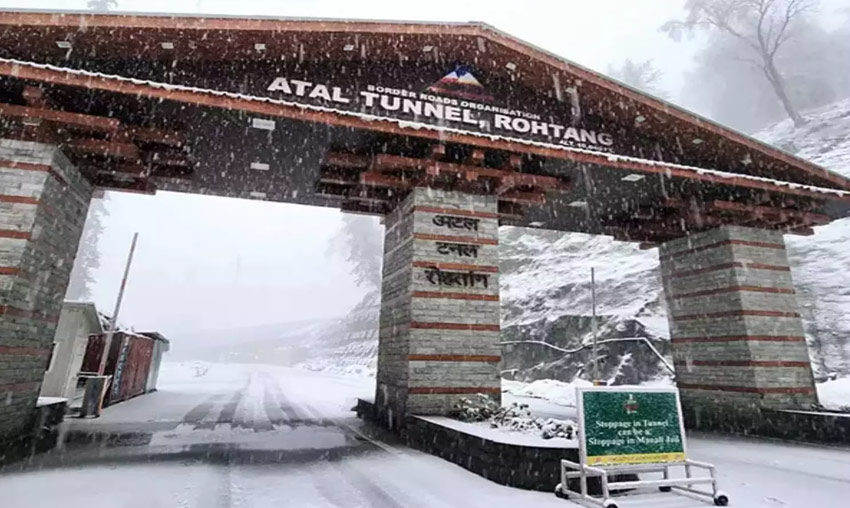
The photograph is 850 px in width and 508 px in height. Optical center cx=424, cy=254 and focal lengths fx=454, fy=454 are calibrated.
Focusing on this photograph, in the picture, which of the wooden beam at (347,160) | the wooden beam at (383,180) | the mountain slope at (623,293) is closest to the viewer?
the wooden beam at (347,160)

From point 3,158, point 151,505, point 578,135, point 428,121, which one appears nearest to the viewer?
point 151,505

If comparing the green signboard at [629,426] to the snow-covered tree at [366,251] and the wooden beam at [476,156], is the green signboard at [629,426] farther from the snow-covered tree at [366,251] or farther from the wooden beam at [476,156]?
the snow-covered tree at [366,251]

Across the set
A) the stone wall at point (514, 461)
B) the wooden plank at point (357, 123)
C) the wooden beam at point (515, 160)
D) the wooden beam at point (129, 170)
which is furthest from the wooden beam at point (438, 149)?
the wooden beam at point (129, 170)

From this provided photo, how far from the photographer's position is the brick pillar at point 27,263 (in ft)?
25.3

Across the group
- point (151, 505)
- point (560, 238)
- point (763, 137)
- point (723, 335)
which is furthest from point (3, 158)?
point (763, 137)

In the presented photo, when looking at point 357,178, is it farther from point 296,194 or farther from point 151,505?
point 151,505

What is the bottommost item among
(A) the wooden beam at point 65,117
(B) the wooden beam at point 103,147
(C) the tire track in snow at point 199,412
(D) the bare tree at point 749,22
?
(C) the tire track in snow at point 199,412

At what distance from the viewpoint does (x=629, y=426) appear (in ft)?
17.7

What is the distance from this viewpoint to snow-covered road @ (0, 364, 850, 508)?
509 cm

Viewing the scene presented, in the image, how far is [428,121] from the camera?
10297 mm

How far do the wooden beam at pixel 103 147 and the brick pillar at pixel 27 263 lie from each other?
403mm

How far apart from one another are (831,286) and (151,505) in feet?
93.7

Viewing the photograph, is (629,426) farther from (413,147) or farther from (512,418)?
(413,147)

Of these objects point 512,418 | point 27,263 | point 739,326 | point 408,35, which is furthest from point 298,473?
point 739,326
